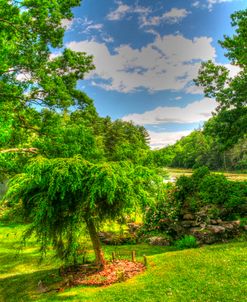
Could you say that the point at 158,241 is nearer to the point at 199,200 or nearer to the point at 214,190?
the point at 199,200

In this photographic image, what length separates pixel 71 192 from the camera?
9.88 meters

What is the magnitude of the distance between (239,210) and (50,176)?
10.9m

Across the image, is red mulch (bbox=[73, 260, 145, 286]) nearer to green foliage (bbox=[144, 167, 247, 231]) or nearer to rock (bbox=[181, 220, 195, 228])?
green foliage (bbox=[144, 167, 247, 231])

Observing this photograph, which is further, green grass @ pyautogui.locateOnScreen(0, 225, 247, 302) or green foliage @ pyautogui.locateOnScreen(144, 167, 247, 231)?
green foliage @ pyautogui.locateOnScreen(144, 167, 247, 231)

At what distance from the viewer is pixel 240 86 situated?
23.9 meters

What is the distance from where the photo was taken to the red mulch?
961cm

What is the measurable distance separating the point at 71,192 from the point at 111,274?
336cm

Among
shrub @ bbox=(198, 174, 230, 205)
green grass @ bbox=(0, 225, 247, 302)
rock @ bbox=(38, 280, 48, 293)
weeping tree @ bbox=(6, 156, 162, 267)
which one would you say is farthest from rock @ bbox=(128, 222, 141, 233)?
rock @ bbox=(38, 280, 48, 293)

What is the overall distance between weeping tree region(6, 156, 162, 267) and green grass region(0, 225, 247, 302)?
167 cm

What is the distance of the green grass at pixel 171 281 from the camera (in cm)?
790

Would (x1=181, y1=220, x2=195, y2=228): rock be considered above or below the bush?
above

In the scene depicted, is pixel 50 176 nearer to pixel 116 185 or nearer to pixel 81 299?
pixel 116 185

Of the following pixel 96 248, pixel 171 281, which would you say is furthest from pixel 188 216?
pixel 171 281

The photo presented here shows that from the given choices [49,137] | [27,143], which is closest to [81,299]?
[49,137]
